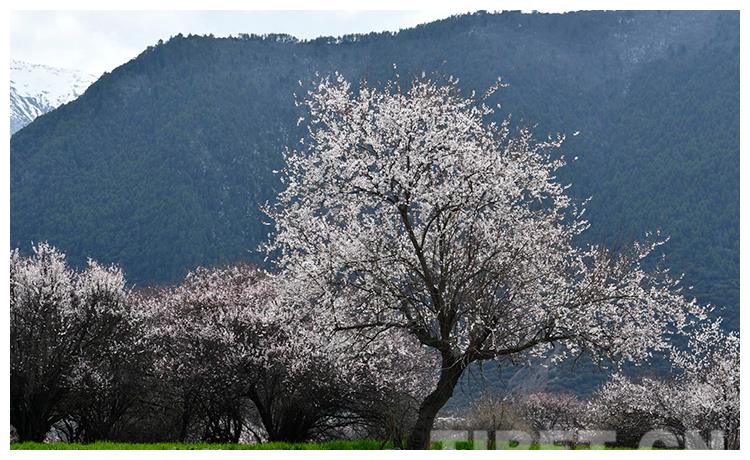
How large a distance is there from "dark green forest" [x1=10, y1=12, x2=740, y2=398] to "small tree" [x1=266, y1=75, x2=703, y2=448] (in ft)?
204

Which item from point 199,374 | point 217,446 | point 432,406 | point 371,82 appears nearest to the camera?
point 432,406

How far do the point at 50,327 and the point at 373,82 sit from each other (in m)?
73.0

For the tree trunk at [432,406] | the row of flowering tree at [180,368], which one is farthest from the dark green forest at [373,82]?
the tree trunk at [432,406]

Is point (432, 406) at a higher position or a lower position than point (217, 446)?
higher

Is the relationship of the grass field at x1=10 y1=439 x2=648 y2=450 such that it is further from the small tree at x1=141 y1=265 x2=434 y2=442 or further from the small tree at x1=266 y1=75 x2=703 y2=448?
the small tree at x1=141 y1=265 x2=434 y2=442

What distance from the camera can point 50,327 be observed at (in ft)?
89.6

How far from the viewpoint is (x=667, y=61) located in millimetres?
133750

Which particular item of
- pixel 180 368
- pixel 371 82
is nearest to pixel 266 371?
pixel 180 368

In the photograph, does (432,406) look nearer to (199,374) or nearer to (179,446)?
(179,446)

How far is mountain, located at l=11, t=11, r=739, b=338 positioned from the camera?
312 feet

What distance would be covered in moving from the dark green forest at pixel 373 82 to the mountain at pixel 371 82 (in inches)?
11.2

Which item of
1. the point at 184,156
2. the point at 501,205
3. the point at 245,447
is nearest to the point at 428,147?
the point at 501,205

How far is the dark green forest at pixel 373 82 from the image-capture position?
94688 millimetres

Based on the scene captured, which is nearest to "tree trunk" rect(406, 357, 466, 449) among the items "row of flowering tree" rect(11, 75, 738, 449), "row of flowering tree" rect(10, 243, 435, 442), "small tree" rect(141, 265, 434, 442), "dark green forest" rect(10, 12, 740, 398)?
"row of flowering tree" rect(11, 75, 738, 449)
